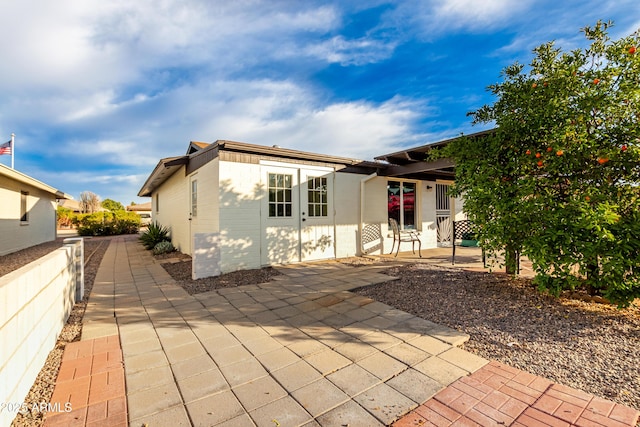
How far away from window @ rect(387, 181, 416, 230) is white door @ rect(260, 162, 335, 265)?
Result: 230 centimetres

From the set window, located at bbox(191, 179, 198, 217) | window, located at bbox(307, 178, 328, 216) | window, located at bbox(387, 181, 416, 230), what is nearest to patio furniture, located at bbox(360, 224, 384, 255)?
window, located at bbox(387, 181, 416, 230)

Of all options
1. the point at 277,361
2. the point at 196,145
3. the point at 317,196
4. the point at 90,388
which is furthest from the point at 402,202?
the point at 90,388

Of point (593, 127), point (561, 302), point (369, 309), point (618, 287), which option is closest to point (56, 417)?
point (369, 309)

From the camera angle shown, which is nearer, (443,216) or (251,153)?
(251,153)

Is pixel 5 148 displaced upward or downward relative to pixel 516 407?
upward

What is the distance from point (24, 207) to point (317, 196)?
12176 millimetres

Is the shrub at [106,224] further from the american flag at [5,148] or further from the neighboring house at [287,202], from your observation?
the neighboring house at [287,202]

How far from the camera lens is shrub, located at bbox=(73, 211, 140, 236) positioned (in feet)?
58.9

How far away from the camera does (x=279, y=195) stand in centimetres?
669

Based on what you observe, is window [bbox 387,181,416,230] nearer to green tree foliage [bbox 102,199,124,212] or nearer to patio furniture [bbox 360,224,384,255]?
patio furniture [bbox 360,224,384,255]

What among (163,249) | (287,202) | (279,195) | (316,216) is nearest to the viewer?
(279,195)

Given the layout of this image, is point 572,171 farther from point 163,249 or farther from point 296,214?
point 163,249

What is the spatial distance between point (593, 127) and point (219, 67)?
7.73 meters

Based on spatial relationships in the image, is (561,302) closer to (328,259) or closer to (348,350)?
(348,350)
